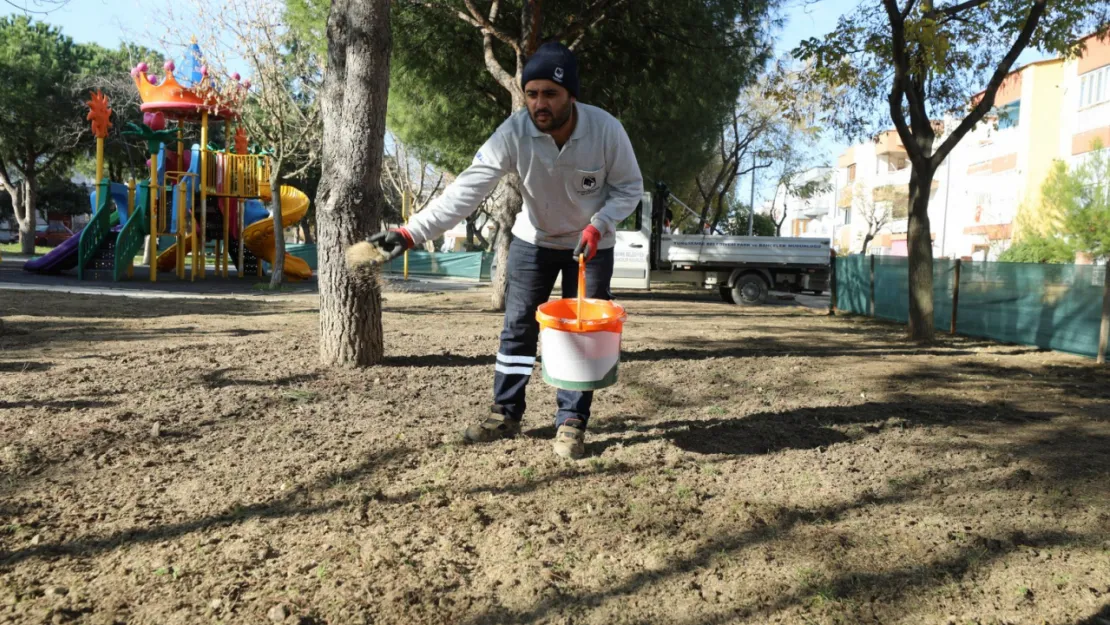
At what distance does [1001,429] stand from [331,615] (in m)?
3.91

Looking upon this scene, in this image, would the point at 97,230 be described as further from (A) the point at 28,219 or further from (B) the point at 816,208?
(B) the point at 816,208

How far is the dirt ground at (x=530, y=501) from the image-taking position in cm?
236

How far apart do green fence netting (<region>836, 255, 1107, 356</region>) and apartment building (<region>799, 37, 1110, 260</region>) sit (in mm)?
15454

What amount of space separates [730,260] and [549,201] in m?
14.6

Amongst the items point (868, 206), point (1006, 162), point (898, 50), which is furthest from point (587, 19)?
point (868, 206)

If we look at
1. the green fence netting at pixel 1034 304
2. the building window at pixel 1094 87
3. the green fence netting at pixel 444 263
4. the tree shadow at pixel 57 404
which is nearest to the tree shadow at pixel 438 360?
the tree shadow at pixel 57 404

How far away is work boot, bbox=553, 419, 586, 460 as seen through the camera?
3674 millimetres

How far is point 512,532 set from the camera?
283 cm

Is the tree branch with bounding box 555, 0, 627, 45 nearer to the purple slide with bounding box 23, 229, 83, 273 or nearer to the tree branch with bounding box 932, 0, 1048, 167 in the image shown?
the tree branch with bounding box 932, 0, 1048, 167

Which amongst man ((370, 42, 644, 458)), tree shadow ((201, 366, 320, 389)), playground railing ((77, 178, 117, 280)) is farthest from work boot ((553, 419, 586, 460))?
playground railing ((77, 178, 117, 280))

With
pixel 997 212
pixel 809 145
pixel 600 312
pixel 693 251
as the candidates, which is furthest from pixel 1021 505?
pixel 997 212

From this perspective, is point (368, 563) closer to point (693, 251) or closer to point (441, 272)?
point (693, 251)

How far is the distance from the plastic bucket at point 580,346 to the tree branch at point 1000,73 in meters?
7.18

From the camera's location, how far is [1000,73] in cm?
936
